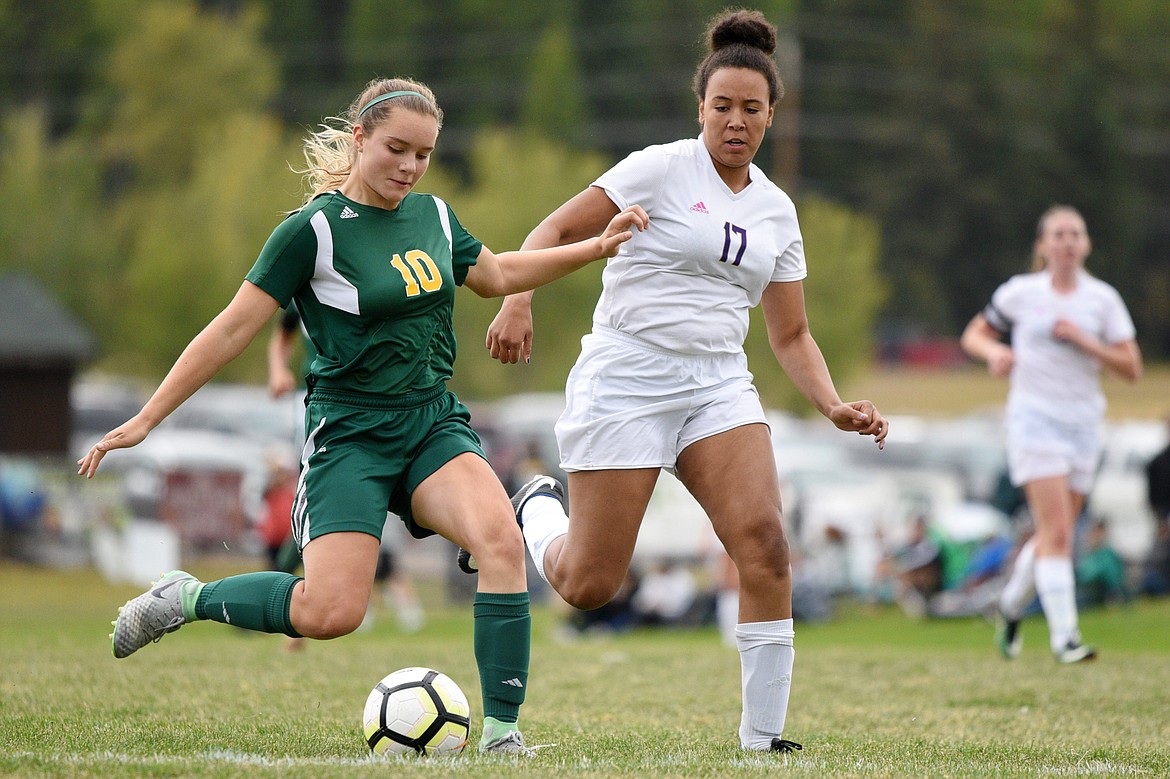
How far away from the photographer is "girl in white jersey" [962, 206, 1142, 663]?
898cm

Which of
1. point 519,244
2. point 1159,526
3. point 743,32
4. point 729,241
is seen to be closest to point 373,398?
point 729,241

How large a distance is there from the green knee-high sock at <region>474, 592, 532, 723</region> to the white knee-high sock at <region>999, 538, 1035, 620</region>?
5164mm

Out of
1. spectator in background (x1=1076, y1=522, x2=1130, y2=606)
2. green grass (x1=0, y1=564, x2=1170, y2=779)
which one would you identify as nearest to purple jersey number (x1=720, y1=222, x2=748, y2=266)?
green grass (x1=0, y1=564, x2=1170, y2=779)

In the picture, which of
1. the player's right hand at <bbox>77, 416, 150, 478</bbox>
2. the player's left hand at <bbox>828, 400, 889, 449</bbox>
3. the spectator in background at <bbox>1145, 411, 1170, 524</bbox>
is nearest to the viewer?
the player's right hand at <bbox>77, 416, 150, 478</bbox>

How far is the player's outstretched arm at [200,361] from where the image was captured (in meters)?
4.89

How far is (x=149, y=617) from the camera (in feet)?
17.5

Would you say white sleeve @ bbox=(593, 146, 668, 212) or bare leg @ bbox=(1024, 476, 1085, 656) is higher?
white sleeve @ bbox=(593, 146, 668, 212)

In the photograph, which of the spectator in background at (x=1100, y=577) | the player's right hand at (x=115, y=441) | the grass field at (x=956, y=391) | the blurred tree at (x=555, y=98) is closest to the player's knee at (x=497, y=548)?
the player's right hand at (x=115, y=441)

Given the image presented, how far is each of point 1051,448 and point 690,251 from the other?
432 centimetres

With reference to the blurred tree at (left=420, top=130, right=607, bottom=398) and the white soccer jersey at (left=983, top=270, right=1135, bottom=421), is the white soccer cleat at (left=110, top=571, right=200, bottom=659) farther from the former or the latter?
the blurred tree at (left=420, top=130, right=607, bottom=398)

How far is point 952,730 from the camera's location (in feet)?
20.8

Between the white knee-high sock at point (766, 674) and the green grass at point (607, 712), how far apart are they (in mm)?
183

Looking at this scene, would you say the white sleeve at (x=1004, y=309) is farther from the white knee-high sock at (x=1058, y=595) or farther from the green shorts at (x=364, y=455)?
the green shorts at (x=364, y=455)

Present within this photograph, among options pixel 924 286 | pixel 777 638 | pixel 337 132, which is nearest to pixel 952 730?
pixel 777 638
